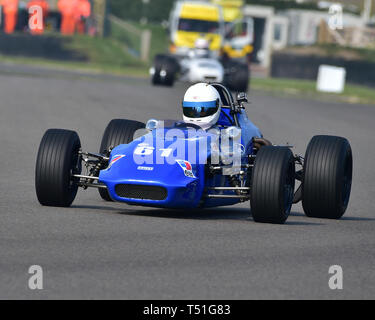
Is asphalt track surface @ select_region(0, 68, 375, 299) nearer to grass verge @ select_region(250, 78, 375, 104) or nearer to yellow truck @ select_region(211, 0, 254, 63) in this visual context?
grass verge @ select_region(250, 78, 375, 104)

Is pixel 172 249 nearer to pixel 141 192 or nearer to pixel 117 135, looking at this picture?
pixel 141 192

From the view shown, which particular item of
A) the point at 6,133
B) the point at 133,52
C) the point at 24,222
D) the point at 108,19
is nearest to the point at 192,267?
the point at 24,222

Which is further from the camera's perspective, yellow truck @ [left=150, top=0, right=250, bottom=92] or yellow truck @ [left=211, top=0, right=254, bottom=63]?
yellow truck @ [left=211, top=0, right=254, bottom=63]

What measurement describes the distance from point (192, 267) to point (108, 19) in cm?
6101

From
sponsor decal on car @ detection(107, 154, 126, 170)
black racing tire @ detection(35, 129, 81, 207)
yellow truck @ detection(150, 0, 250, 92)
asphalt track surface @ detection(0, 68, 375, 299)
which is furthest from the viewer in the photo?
yellow truck @ detection(150, 0, 250, 92)

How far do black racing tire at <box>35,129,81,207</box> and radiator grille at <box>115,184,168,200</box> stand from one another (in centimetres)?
65

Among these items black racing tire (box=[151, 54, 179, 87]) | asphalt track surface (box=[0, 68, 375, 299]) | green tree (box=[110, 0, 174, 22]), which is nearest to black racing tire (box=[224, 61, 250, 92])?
black racing tire (box=[151, 54, 179, 87])

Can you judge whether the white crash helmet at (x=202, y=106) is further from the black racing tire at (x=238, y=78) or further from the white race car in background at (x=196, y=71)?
the black racing tire at (x=238, y=78)

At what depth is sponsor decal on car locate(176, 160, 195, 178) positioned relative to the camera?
33.8ft

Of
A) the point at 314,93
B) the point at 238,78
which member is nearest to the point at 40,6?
the point at 314,93

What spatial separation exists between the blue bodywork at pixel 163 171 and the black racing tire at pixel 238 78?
25.4 metres

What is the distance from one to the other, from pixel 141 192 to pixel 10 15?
169ft

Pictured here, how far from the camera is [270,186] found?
10.3 metres
